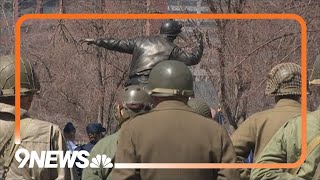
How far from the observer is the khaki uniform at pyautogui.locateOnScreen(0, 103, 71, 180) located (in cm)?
607

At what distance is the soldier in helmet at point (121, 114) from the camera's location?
246 inches

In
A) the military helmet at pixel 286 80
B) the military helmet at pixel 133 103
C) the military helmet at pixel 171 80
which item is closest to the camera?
the military helmet at pixel 171 80

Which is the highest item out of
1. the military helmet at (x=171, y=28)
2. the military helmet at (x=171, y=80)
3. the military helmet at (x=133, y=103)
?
the military helmet at (x=171, y=28)

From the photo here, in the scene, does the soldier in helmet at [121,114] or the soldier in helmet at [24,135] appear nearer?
the soldier in helmet at [24,135]

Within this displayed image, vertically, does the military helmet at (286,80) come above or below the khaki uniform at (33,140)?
above

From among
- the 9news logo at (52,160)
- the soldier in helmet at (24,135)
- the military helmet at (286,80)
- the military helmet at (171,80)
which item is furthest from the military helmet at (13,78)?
the military helmet at (286,80)

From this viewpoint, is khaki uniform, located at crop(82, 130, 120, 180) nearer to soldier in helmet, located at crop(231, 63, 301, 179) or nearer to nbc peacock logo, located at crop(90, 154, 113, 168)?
nbc peacock logo, located at crop(90, 154, 113, 168)

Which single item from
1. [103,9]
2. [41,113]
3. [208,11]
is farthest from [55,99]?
[208,11]

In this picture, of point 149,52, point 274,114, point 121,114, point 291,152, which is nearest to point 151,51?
point 149,52

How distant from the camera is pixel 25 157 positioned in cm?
608

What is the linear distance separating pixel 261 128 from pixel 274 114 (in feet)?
0.47

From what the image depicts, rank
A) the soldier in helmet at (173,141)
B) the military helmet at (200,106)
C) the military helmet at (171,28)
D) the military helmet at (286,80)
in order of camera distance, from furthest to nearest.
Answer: the military helmet at (171,28)
the military helmet at (200,106)
the military helmet at (286,80)
the soldier in helmet at (173,141)

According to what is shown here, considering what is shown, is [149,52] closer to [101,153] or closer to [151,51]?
[151,51]

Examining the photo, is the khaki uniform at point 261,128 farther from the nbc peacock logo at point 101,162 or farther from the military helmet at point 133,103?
the nbc peacock logo at point 101,162
